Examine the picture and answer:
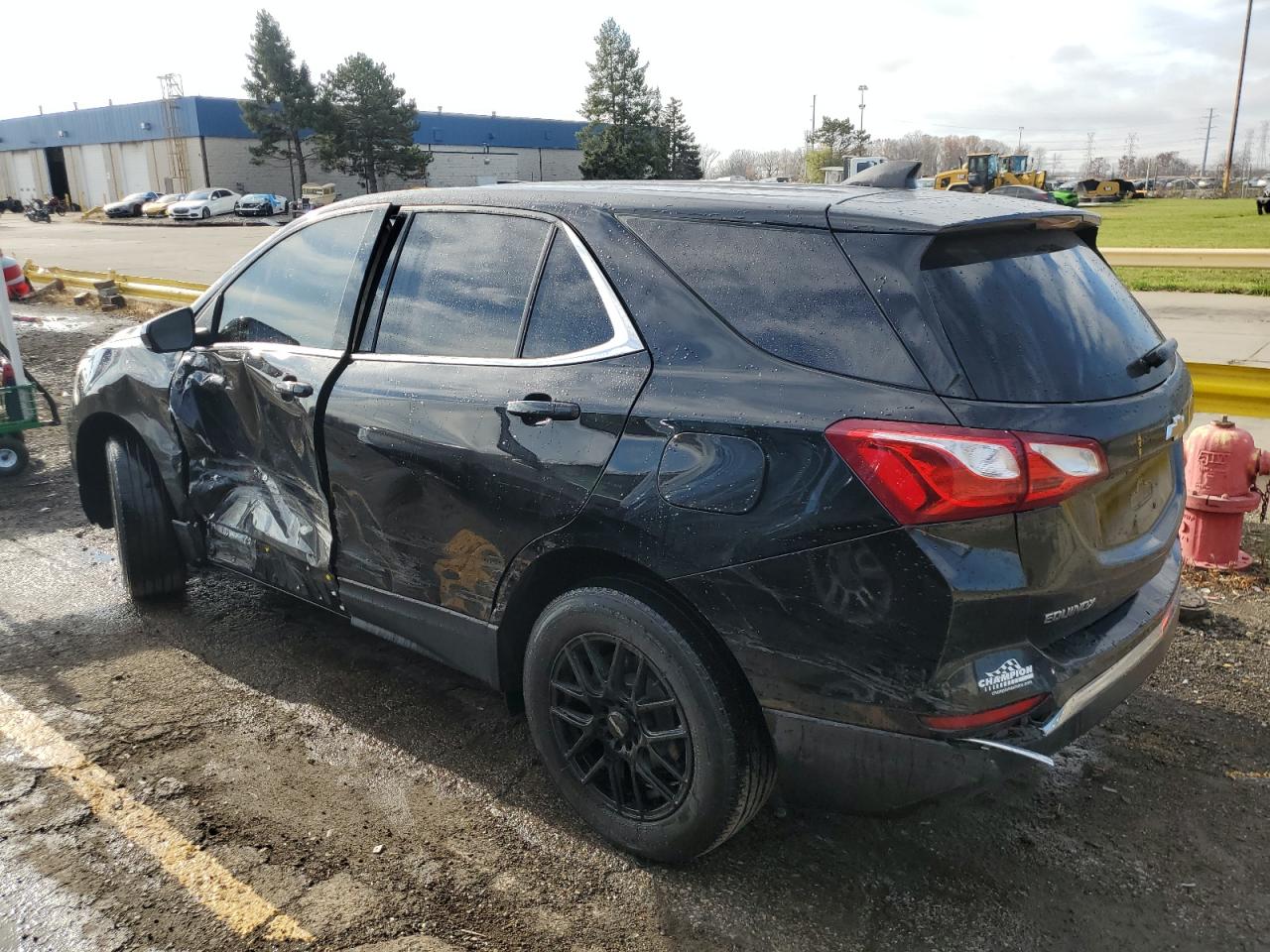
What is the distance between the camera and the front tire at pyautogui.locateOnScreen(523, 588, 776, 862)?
2510 millimetres

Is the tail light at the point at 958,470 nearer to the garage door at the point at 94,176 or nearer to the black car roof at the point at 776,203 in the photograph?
the black car roof at the point at 776,203

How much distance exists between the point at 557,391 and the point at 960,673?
1.28 m

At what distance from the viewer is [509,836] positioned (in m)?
2.95

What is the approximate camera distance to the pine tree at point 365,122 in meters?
61.0

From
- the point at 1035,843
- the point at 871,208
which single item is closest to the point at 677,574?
the point at 871,208

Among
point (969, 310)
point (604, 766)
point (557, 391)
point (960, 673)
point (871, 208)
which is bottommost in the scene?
point (604, 766)

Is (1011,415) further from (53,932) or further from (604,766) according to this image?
(53,932)

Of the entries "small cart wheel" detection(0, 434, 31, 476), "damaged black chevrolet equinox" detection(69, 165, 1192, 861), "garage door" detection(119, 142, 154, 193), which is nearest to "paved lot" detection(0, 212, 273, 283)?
"small cart wheel" detection(0, 434, 31, 476)

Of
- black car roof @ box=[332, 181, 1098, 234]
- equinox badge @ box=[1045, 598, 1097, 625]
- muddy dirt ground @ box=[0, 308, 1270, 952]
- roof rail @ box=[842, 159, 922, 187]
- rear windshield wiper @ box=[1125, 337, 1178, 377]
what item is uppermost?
roof rail @ box=[842, 159, 922, 187]

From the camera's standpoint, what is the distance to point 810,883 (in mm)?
2727

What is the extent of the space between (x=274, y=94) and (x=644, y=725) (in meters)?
67.4

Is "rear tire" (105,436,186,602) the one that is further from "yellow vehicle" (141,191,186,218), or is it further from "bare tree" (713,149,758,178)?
"bare tree" (713,149,758,178)

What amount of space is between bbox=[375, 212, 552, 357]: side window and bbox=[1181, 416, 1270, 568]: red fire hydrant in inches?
127

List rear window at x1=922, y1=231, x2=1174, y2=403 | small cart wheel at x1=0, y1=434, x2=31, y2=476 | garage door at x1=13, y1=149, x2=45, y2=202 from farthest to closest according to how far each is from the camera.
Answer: garage door at x1=13, y1=149, x2=45, y2=202
small cart wheel at x1=0, y1=434, x2=31, y2=476
rear window at x1=922, y1=231, x2=1174, y2=403
